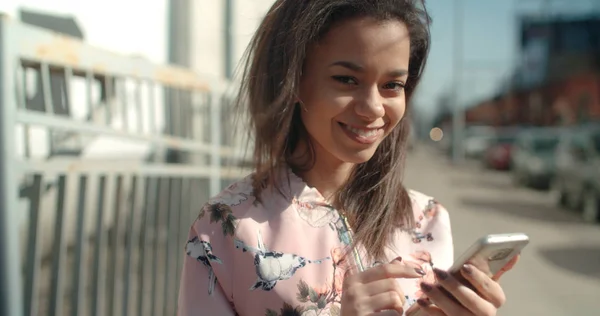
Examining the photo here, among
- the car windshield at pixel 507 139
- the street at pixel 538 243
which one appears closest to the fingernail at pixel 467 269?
the street at pixel 538 243

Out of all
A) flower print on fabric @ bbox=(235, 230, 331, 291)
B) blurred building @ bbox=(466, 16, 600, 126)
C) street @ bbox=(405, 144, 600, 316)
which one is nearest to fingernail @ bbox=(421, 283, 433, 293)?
flower print on fabric @ bbox=(235, 230, 331, 291)

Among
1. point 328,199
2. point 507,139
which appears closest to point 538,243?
point 328,199

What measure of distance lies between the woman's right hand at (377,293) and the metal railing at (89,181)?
1.28 meters

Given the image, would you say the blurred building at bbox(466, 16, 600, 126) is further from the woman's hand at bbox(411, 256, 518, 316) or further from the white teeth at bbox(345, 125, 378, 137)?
the woman's hand at bbox(411, 256, 518, 316)

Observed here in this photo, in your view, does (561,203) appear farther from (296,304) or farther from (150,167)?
(296,304)

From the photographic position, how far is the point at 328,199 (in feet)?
4.59

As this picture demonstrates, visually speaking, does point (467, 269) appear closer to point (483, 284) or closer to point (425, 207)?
point (483, 284)

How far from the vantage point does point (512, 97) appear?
1663 inches

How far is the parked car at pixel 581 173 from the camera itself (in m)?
9.92

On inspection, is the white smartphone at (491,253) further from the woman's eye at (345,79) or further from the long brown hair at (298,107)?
the woman's eye at (345,79)

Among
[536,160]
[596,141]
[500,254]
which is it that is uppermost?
[596,141]

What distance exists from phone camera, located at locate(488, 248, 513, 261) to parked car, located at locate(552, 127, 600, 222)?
964cm

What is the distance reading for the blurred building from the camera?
2930 cm

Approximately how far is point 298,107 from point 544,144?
53.6ft
